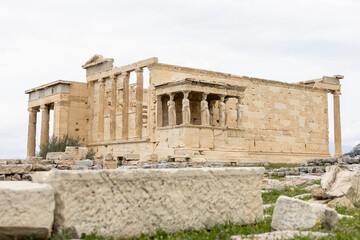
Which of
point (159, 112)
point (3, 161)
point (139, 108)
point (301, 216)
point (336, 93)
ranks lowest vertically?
point (301, 216)

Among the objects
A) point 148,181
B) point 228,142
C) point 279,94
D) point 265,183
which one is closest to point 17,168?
point 265,183

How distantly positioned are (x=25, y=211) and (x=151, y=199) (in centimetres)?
136

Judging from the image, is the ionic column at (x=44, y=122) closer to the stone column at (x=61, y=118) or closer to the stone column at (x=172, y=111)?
the stone column at (x=61, y=118)

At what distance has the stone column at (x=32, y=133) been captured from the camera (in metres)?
29.8

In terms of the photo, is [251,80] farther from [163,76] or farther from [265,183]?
[265,183]

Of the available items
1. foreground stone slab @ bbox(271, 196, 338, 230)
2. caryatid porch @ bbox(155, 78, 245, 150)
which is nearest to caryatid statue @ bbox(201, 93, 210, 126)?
caryatid porch @ bbox(155, 78, 245, 150)

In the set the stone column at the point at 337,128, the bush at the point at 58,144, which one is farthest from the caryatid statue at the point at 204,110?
the stone column at the point at 337,128

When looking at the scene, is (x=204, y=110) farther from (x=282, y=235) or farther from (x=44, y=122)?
(x=282, y=235)

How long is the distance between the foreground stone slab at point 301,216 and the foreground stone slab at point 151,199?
512mm

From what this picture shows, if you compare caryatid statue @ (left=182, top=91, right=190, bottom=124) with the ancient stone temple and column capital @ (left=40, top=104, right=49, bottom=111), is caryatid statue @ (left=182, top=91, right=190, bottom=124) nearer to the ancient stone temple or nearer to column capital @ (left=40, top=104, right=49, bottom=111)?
the ancient stone temple

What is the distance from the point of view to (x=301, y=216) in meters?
5.31

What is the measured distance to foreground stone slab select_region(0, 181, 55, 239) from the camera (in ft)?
13.8

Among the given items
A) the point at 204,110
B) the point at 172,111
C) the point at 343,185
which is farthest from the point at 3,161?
the point at 343,185

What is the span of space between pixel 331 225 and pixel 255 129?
22.6m
